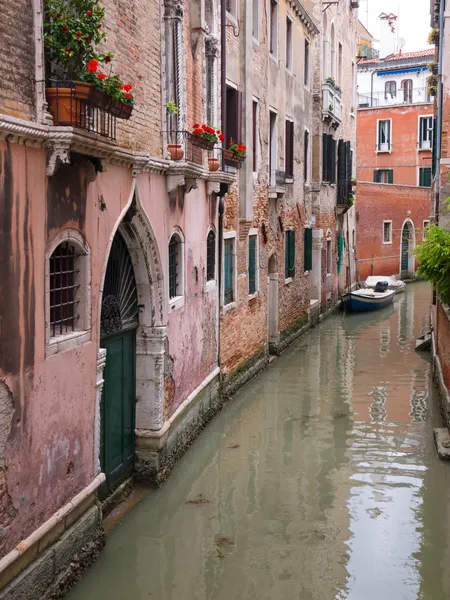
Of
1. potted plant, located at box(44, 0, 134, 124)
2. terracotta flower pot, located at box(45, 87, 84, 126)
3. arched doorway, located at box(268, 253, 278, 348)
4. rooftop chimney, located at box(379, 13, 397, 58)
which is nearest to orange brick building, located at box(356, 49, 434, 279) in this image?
rooftop chimney, located at box(379, 13, 397, 58)

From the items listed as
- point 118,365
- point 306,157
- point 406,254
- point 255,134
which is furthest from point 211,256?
point 406,254

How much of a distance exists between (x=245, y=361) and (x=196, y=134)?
532 centimetres

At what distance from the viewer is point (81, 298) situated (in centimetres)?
614

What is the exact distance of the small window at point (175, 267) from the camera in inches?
354

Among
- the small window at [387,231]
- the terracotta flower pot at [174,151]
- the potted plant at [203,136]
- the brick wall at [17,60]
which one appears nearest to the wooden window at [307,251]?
the potted plant at [203,136]

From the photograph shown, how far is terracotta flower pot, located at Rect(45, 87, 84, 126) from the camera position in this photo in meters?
5.29

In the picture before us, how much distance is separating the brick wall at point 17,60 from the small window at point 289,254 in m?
12.1

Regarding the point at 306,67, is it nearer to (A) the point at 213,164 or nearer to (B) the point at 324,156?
(B) the point at 324,156

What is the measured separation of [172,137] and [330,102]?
12.9 meters

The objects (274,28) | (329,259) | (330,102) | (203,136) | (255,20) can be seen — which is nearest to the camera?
(203,136)

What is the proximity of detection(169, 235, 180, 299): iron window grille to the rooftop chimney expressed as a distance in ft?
126

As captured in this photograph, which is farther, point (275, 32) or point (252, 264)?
point (275, 32)

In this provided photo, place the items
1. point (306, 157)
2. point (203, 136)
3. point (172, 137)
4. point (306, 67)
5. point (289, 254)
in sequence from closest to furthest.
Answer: point (172, 137)
point (203, 136)
point (289, 254)
point (306, 67)
point (306, 157)

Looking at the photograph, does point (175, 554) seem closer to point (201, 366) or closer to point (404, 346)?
point (201, 366)
